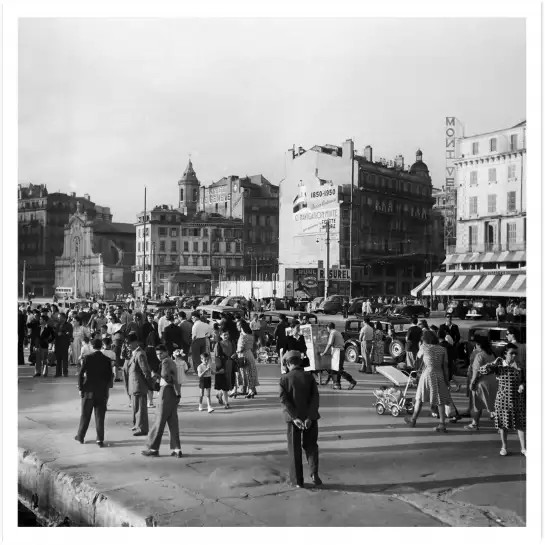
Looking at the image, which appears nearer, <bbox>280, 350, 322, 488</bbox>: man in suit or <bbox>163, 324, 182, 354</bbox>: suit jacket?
<bbox>280, 350, 322, 488</bbox>: man in suit

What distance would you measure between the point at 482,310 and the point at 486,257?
2.71m

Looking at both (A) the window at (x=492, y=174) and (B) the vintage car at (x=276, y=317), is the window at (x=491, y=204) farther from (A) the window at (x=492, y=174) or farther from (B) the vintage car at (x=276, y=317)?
(B) the vintage car at (x=276, y=317)

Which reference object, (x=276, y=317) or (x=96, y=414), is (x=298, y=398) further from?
(x=276, y=317)

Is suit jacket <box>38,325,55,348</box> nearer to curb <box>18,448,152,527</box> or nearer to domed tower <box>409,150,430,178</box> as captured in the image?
curb <box>18,448,152,527</box>

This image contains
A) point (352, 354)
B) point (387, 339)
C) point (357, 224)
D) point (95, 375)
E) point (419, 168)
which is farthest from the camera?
point (352, 354)

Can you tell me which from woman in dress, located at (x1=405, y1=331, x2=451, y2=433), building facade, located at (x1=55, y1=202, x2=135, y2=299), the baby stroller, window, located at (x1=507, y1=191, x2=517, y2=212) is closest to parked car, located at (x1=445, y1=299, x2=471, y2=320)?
window, located at (x1=507, y1=191, x2=517, y2=212)

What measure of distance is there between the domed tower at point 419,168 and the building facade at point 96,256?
6.10 m

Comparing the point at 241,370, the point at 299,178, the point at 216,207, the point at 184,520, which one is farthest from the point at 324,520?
the point at 216,207

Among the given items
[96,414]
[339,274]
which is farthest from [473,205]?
[96,414]

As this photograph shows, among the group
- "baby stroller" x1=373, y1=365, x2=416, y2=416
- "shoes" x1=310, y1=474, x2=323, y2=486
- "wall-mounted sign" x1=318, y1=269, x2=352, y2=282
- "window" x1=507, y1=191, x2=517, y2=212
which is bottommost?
"shoes" x1=310, y1=474, x2=323, y2=486

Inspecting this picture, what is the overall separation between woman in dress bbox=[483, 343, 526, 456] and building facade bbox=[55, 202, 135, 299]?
7.64 meters

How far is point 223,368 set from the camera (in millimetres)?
9664

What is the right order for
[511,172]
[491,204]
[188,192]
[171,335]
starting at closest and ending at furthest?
[511,172] → [491,204] → [188,192] → [171,335]

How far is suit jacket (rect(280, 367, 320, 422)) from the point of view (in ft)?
19.9
